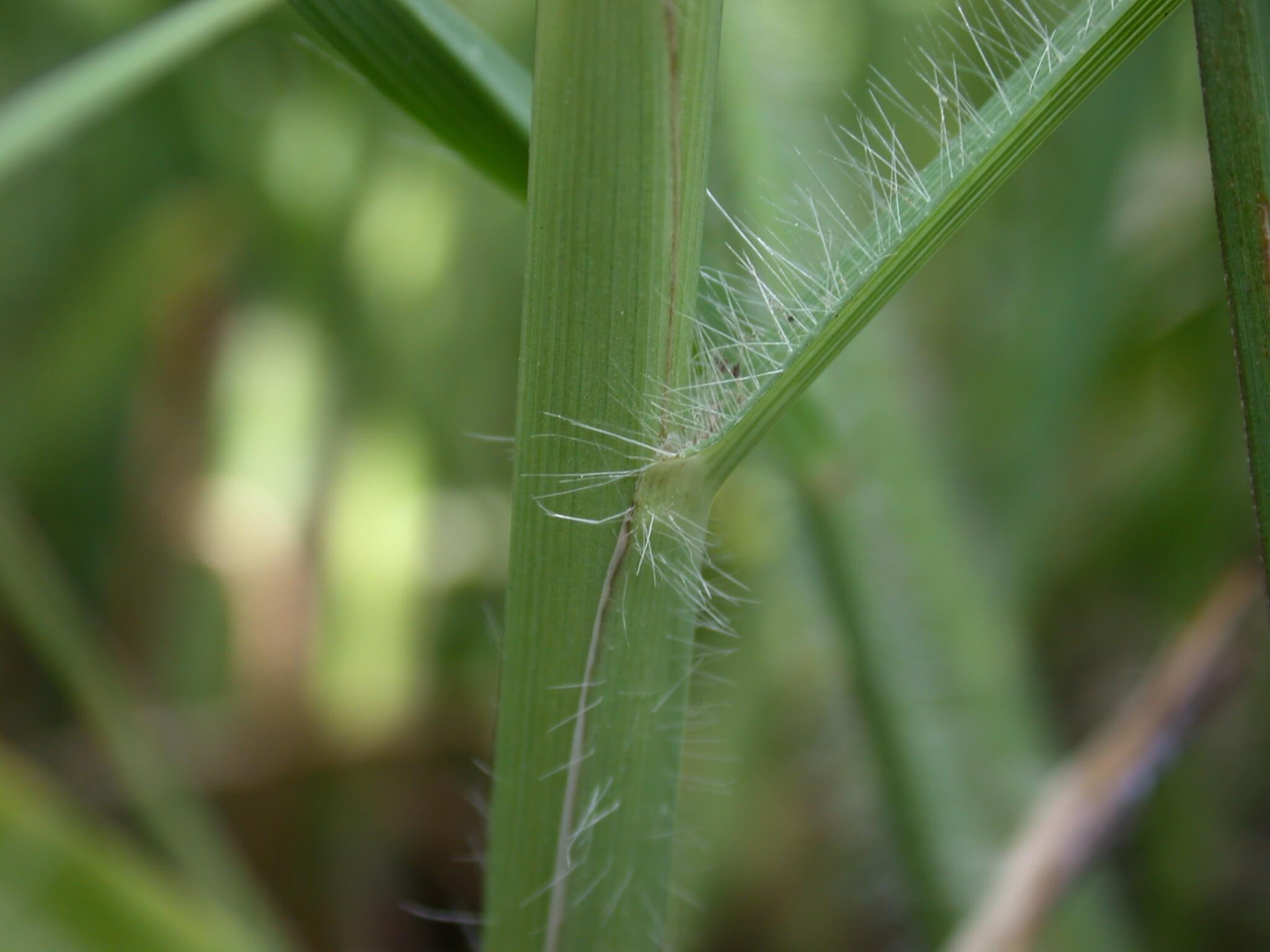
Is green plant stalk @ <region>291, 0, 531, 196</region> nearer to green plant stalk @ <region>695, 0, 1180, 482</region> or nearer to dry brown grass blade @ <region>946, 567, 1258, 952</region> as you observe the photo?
green plant stalk @ <region>695, 0, 1180, 482</region>

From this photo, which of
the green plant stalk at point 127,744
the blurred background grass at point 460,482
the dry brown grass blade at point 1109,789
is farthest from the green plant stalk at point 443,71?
the green plant stalk at point 127,744

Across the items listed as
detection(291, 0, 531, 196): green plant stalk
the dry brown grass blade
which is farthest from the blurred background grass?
detection(291, 0, 531, 196): green plant stalk

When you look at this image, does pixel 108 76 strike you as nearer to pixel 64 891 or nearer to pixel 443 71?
pixel 443 71

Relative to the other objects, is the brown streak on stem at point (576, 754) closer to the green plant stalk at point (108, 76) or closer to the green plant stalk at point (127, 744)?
the green plant stalk at point (108, 76)

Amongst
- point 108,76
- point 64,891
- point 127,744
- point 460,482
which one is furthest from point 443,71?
point 460,482

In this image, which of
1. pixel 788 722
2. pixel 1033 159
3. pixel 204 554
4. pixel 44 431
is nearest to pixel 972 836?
pixel 788 722
